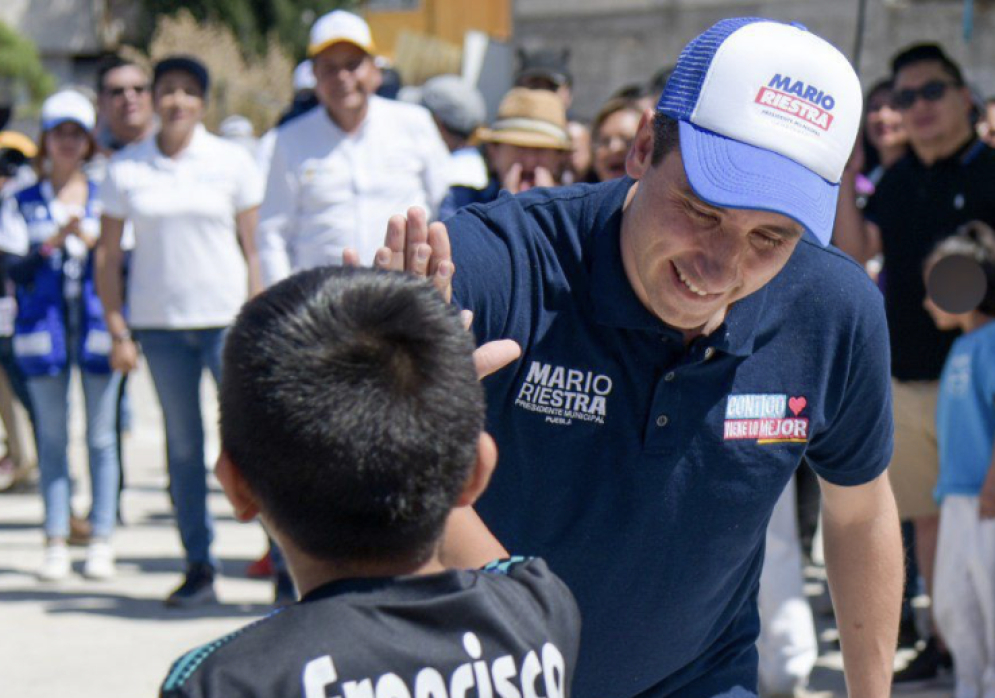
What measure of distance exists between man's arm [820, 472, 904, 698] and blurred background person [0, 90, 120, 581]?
468cm

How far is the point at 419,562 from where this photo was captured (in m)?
1.66

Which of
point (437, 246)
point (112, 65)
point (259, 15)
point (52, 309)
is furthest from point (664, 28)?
point (259, 15)

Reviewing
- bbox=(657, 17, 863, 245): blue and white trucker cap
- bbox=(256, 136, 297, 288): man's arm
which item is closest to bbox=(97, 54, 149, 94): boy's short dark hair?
bbox=(256, 136, 297, 288): man's arm

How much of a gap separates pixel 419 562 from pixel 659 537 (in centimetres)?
77

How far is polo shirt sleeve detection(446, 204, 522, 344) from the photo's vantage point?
2215 mm

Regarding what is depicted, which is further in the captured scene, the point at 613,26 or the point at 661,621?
the point at 613,26

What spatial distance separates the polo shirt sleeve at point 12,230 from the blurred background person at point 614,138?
2838 millimetres

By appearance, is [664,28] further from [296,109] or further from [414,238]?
[414,238]

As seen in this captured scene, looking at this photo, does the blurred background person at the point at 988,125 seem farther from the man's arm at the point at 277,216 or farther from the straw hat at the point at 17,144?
the straw hat at the point at 17,144

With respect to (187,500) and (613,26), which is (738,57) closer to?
(187,500)

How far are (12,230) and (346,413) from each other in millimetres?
6362

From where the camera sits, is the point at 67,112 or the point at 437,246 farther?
the point at 67,112

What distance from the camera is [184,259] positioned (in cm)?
605

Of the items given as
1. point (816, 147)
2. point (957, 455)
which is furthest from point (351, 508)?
point (957, 455)
